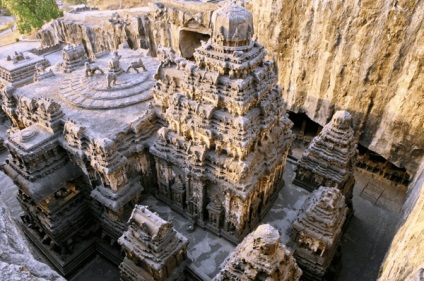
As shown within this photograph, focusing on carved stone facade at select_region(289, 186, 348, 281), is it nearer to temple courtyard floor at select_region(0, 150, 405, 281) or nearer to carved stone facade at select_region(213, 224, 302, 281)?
temple courtyard floor at select_region(0, 150, 405, 281)

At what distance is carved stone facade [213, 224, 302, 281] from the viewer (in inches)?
373

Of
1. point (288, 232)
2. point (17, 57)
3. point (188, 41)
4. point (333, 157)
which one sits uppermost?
point (17, 57)

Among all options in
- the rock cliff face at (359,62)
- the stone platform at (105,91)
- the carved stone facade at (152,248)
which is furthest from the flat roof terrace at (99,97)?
the rock cliff face at (359,62)

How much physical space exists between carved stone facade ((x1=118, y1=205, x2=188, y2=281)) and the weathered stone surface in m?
7.62

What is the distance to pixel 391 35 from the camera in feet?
53.3

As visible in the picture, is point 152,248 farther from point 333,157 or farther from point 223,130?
point 333,157

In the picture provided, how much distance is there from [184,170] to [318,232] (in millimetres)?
6290

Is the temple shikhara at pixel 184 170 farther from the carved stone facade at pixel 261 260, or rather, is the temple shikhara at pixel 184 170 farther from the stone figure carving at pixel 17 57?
the stone figure carving at pixel 17 57

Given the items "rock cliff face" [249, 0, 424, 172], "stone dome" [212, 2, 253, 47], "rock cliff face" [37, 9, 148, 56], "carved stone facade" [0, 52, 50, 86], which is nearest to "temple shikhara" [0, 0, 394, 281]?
"stone dome" [212, 2, 253, 47]

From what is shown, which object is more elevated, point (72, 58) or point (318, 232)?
point (72, 58)

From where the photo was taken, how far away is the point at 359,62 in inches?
704

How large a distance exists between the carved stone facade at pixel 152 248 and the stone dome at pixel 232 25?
7356 millimetres

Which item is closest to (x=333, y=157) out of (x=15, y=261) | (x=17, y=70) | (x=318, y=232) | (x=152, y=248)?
(x=318, y=232)

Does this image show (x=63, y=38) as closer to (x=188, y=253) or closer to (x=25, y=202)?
(x=25, y=202)
